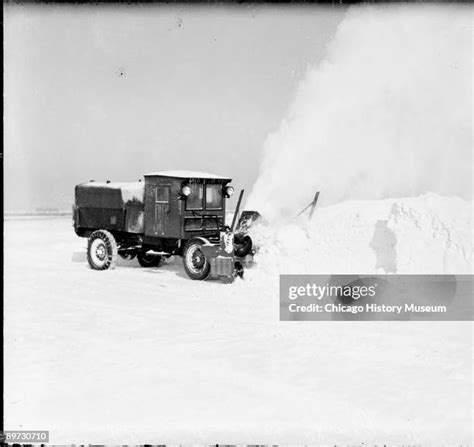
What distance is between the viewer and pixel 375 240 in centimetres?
911

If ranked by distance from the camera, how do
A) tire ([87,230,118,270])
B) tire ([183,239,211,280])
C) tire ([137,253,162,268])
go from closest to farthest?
tire ([183,239,211,280]) < tire ([87,230,118,270]) < tire ([137,253,162,268])

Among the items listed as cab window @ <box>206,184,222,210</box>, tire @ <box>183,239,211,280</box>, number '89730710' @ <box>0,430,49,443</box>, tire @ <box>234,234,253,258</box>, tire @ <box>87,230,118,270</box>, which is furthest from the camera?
tire @ <box>87,230,118,270</box>

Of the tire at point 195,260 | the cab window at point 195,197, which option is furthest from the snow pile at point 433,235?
the cab window at point 195,197

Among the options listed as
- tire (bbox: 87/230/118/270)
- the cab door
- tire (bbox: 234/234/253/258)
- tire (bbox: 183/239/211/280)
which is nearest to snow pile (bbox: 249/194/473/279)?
tire (bbox: 234/234/253/258)

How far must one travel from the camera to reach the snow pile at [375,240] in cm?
842

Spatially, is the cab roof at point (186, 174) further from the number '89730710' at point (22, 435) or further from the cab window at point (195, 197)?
the number '89730710' at point (22, 435)

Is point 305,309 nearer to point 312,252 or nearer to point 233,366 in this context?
point 233,366

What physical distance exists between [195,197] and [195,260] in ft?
4.78

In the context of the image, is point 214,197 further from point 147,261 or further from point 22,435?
point 22,435

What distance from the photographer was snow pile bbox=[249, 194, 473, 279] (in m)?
8.42

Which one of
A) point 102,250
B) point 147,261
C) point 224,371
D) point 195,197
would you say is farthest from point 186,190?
point 224,371

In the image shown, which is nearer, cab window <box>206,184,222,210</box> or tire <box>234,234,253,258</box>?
tire <box>234,234,253,258</box>

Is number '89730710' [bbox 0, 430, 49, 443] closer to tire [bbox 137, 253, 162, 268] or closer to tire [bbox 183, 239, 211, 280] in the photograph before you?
tire [bbox 183, 239, 211, 280]

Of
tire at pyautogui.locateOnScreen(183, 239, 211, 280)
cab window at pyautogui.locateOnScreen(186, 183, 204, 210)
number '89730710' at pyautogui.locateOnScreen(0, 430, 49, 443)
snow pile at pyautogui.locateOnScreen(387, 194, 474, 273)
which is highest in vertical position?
cab window at pyautogui.locateOnScreen(186, 183, 204, 210)
